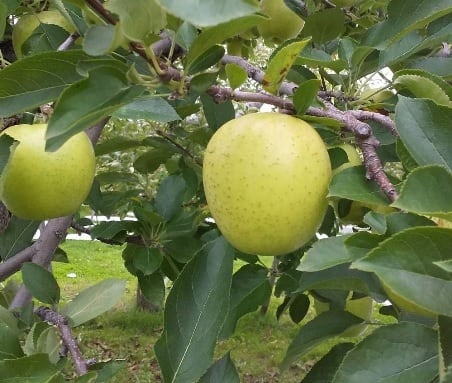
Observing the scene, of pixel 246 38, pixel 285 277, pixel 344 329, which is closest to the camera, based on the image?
pixel 344 329

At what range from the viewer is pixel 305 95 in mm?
795

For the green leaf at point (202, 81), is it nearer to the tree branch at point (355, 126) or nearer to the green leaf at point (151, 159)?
the tree branch at point (355, 126)

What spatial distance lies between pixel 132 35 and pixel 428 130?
348 millimetres

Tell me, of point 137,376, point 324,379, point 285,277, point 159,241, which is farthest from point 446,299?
point 137,376

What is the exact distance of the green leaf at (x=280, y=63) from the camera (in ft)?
2.40

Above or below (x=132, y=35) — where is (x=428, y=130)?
below

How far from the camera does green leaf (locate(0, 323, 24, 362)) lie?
96 cm

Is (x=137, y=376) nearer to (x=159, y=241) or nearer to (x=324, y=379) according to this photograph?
(x=159, y=241)

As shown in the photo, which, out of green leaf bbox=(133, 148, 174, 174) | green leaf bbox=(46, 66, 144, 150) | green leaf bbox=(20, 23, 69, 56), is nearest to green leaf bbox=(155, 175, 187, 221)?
green leaf bbox=(133, 148, 174, 174)

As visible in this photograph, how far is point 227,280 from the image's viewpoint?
91 cm

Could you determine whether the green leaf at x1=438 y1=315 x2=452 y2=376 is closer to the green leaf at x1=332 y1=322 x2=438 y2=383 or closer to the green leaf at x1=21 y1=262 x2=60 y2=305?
the green leaf at x1=332 y1=322 x2=438 y2=383

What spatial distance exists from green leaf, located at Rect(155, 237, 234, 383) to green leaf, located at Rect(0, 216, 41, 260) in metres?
0.71

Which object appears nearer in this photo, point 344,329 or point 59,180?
point 59,180

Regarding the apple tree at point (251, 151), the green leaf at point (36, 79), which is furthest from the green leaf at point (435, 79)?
the green leaf at point (36, 79)
